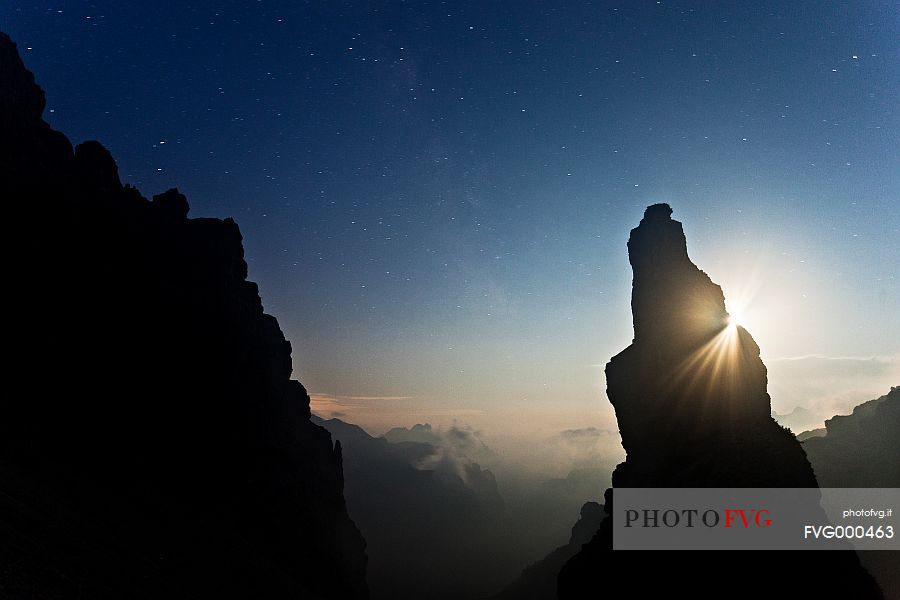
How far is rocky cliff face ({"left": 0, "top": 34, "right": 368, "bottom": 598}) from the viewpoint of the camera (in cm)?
2977

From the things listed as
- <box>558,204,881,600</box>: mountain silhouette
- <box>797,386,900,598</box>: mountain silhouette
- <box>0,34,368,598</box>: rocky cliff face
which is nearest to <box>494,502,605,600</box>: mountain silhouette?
<box>0,34,368,598</box>: rocky cliff face

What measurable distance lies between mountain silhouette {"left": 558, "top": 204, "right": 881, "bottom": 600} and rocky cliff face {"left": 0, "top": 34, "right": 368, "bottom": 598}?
36.5 metres

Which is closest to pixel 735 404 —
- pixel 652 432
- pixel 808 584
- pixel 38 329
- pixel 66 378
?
pixel 652 432

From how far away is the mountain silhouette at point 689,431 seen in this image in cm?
3067

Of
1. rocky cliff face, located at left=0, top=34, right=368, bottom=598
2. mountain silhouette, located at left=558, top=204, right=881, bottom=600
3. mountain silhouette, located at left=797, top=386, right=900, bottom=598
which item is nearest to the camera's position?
rocky cliff face, located at left=0, top=34, right=368, bottom=598

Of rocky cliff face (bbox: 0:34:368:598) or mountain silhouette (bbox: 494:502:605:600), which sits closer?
rocky cliff face (bbox: 0:34:368:598)

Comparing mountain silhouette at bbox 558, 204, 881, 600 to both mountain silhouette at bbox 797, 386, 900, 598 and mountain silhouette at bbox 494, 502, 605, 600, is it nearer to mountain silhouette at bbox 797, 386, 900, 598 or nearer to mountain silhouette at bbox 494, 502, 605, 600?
mountain silhouette at bbox 797, 386, 900, 598

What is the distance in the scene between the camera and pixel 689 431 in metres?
44.4

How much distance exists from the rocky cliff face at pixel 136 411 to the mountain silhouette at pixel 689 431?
120 ft

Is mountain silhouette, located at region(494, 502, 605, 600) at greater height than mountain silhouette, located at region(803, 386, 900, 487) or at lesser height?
lesser

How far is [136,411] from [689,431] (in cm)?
6606

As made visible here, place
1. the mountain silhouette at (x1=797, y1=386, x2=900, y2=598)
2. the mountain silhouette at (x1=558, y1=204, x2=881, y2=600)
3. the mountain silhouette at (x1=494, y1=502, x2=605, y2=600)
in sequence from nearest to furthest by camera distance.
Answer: the mountain silhouette at (x1=558, y1=204, x2=881, y2=600) < the mountain silhouette at (x1=797, y1=386, x2=900, y2=598) < the mountain silhouette at (x1=494, y1=502, x2=605, y2=600)

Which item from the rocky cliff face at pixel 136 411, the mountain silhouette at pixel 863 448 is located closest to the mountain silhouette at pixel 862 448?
the mountain silhouette at pixel 863 448

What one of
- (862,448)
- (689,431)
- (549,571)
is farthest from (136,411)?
(862,448)
